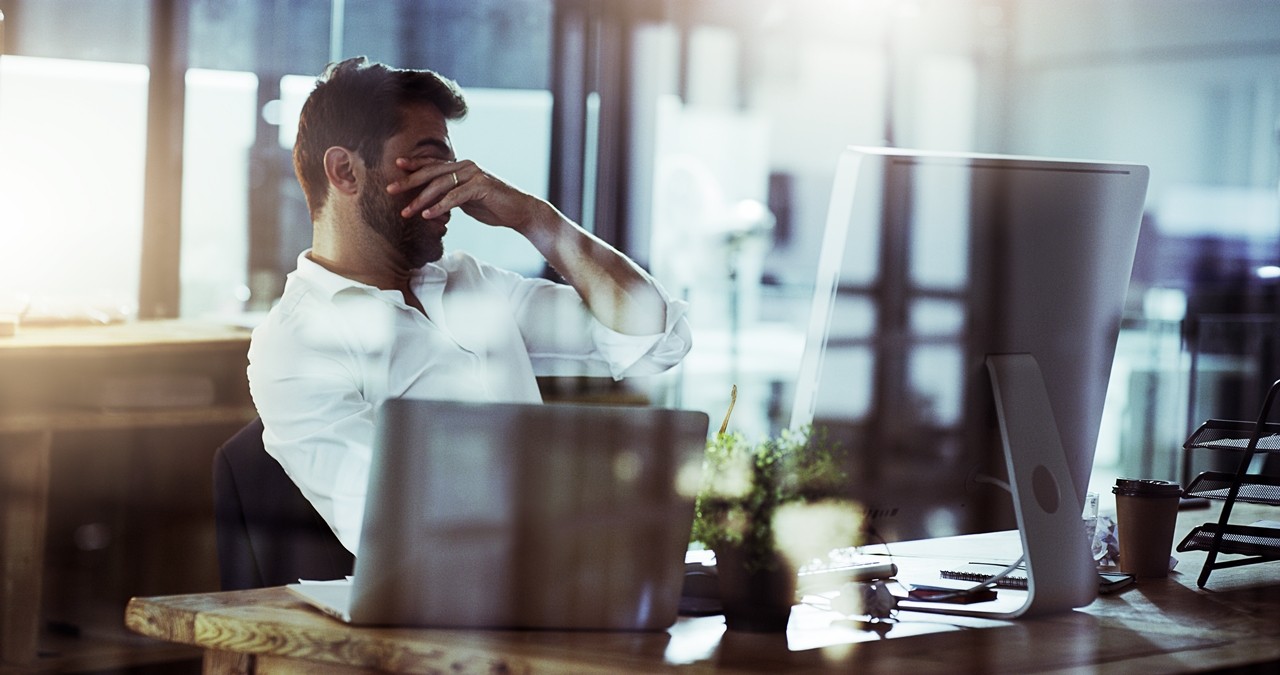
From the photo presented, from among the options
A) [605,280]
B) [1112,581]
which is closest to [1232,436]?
[1112,581]

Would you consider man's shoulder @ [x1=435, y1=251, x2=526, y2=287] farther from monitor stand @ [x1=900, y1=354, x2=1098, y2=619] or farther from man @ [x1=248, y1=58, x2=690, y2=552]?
monitor stand @ [x1=900, y1=354, x2=1098, y2=619]

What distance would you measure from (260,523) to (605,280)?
33.0 inches

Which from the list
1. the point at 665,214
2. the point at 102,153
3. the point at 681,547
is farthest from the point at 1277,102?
the point at 681,547

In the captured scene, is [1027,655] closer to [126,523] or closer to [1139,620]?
[1139,620]

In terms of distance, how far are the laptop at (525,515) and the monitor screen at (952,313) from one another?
21 cm

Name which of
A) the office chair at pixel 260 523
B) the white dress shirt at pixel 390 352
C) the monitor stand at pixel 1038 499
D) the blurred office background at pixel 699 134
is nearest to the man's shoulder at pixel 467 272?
the white dress shirt at pixel 390 352

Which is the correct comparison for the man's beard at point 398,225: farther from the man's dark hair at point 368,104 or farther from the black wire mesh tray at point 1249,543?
the black wire mesh tray at point 1249,543

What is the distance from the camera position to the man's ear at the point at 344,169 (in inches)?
86.4

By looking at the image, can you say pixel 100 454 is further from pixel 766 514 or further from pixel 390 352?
pixel 766 514

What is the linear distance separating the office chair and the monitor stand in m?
0.68

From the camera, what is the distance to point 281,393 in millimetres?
1732

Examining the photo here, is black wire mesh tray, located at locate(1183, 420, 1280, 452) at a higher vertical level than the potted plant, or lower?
Answer: higher

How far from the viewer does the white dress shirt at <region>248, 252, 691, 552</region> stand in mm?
1706

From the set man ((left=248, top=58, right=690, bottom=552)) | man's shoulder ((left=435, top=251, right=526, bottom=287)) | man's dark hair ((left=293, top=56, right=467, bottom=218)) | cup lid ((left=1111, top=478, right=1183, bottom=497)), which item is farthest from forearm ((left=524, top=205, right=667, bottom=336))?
cup lid ((left=1111, top=478, right=1183, bottom=497))
